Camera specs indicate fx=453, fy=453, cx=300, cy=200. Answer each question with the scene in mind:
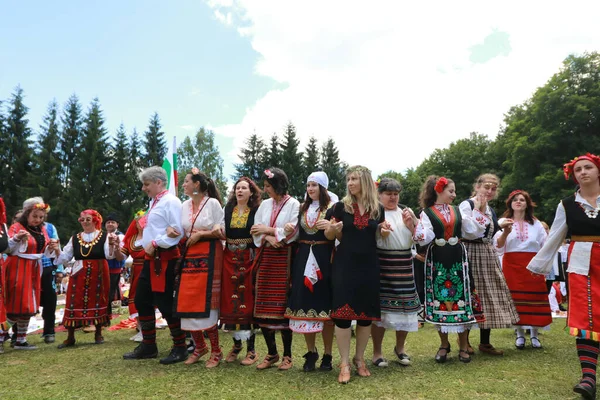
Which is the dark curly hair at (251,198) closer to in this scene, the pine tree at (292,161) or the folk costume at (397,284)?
the folk costume at (397,284)

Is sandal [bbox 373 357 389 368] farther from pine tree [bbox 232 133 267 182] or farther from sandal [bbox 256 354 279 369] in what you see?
pine tree [bbox 232 133 267 182]

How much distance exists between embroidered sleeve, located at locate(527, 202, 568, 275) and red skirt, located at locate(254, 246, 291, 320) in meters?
2.35

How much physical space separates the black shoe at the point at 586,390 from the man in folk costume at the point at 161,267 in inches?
148

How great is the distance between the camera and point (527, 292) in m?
5.53

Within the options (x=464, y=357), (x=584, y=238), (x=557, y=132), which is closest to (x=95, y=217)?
(x=464, y=357)

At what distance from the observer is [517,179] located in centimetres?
2480

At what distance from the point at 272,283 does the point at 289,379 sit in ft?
3.09

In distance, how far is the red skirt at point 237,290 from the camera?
470 centimetres

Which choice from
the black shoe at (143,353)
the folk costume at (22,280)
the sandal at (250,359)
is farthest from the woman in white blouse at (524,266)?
the folk costume at (22,280)

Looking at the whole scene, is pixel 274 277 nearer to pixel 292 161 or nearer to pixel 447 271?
pixel 447 271

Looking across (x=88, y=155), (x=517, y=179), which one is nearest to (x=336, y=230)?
(x=517, y=179)

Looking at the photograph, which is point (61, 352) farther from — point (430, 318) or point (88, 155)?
point (88, 155)

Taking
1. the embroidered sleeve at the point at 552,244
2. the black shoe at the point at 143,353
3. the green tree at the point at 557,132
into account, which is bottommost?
the black shoe at the point at 143,353

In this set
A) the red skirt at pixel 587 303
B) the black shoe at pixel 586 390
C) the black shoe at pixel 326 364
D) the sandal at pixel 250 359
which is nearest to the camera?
the black shoe at pixel 586 390
